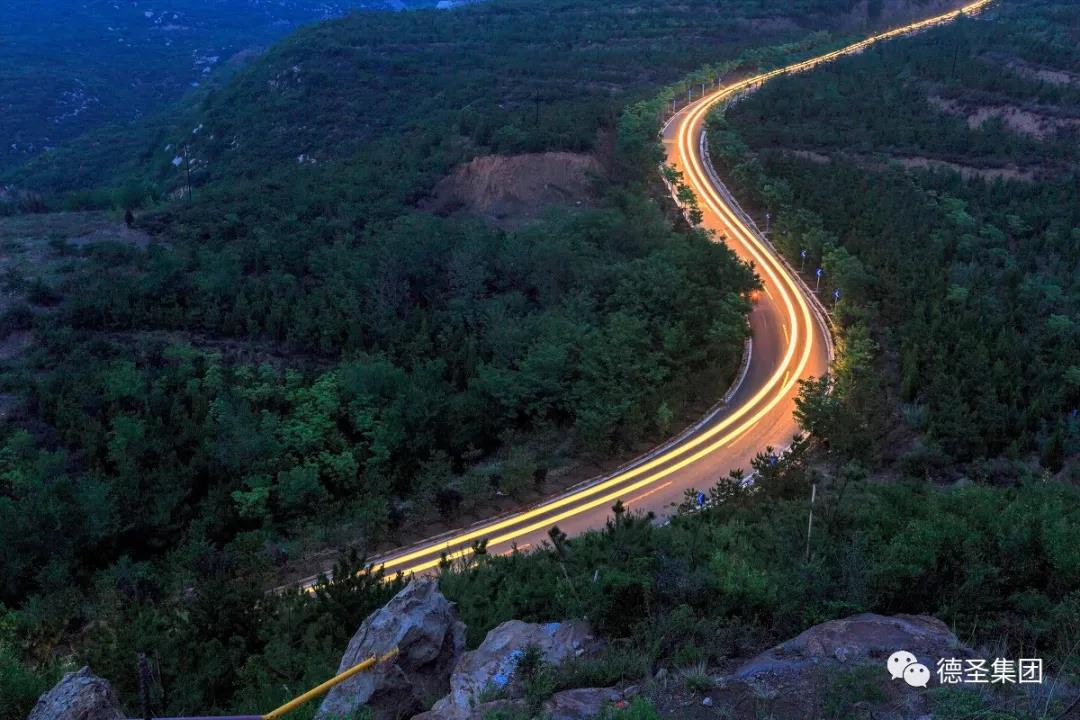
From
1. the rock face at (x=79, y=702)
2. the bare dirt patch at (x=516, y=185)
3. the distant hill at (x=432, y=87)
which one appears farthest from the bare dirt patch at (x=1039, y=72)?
the rock face at (x=79, y=702)

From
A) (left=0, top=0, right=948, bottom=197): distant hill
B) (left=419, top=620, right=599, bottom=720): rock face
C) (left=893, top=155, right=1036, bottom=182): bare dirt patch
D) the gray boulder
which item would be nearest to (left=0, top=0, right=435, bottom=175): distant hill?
(left=0, top=0, right=948, bottom=197): distant hill

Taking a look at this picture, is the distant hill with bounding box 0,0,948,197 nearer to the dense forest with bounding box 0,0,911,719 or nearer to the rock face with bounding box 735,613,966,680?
the dense forest with bounding box 0,0,911,719

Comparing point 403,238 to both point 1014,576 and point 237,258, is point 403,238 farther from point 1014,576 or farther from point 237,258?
point 1014,576

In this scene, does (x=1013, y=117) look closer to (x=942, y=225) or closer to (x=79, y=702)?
(x=942, y=225)

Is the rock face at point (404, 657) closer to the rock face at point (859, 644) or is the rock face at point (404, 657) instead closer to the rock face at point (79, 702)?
the rock face at point (79, 702)

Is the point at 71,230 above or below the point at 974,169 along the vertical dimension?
above

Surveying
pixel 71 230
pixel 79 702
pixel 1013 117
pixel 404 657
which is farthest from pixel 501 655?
pixel 1013 117
